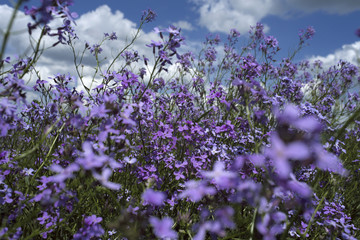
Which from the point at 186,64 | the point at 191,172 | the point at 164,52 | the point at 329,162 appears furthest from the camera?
the point at 186,64

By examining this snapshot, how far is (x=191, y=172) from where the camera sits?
2.66 metres

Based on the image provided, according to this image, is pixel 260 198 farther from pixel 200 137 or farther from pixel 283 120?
pixel 200 137

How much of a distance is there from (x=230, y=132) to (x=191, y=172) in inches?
34.1

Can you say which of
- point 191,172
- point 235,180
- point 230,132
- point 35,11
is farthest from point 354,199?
point 35,11

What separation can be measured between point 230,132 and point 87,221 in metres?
2.01

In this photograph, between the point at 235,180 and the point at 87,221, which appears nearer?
the point at 235,180

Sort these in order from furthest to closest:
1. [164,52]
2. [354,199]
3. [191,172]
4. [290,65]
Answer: [290,65] → [354,199] → [191,172] → [164,52]

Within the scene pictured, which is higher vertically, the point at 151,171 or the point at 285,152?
the point at 151,171

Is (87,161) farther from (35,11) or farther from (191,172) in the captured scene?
(191,172)

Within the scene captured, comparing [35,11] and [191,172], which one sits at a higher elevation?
[35,11]

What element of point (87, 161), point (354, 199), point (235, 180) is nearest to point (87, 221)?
point (87, 161)

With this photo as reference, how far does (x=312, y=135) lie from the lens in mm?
939

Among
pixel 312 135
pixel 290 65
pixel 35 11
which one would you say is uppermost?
pixel 290 65

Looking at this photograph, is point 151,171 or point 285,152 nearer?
point 285,152
